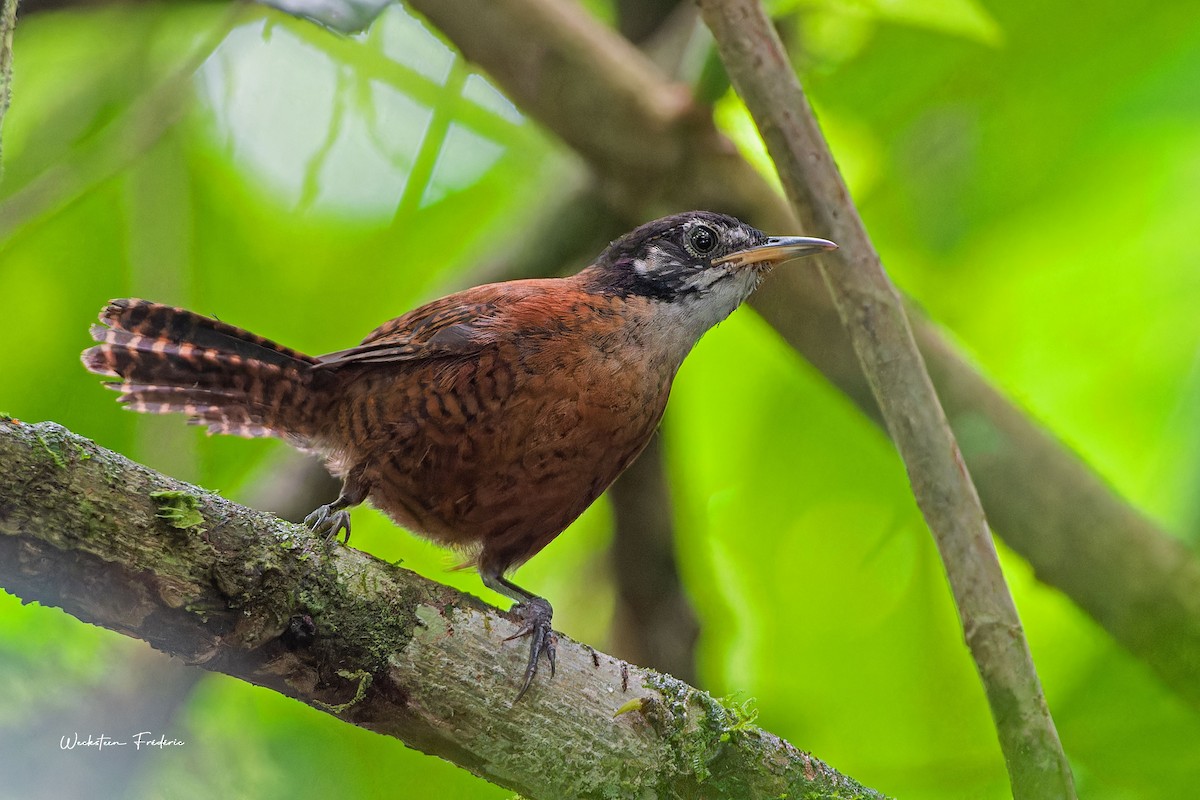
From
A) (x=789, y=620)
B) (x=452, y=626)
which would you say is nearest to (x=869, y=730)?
(x=789, y=620)

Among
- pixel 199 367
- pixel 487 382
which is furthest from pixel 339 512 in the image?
pixel 199 367

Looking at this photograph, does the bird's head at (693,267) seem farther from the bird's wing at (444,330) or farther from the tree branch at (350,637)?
the tree branch at (350,637)

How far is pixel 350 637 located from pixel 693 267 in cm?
182

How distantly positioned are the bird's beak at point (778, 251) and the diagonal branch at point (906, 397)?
0.45 feet

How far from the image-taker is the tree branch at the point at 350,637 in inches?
79.2

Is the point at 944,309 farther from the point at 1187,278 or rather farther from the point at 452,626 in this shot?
the point at 452,626

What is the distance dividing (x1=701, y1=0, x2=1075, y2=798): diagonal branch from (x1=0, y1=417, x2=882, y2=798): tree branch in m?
0.48

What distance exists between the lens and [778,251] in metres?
3.36

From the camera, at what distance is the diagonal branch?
2531mm

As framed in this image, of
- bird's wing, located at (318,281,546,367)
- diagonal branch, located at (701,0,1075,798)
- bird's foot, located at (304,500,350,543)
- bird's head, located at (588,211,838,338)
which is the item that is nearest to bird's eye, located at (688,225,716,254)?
bird's head, located at (588,211,838,338)

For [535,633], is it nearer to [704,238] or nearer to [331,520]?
[331,520]

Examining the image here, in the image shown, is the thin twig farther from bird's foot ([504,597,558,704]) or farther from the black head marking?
the black head marking

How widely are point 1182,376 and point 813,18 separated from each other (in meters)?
1.89
